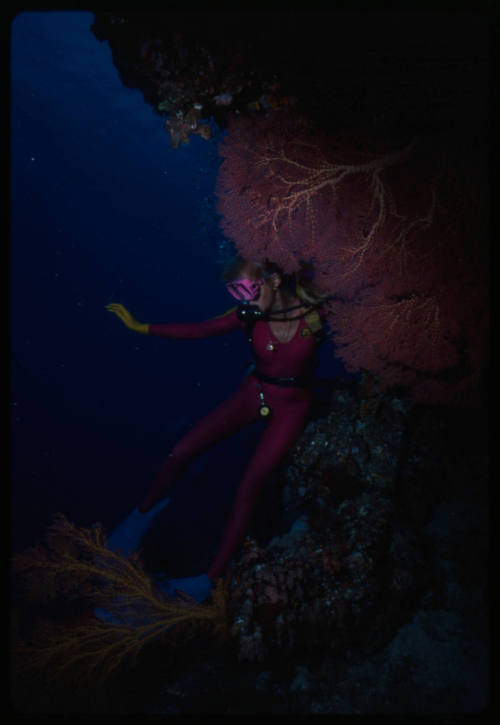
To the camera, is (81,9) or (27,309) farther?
(27,309)

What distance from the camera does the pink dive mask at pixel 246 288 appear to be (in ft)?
11.1

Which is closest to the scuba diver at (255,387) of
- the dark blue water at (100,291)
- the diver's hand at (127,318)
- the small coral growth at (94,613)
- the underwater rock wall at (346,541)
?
the diver's hand at (127,318)

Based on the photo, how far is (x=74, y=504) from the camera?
1174 cm

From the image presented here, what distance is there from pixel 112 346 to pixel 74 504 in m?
51.0

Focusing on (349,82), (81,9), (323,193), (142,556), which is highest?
(81,9)

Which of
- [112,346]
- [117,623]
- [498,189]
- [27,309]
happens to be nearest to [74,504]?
[117,623]

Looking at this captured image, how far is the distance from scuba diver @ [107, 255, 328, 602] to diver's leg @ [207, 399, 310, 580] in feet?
0.03

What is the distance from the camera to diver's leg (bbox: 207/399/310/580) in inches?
137

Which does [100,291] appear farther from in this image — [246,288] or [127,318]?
[246,288]

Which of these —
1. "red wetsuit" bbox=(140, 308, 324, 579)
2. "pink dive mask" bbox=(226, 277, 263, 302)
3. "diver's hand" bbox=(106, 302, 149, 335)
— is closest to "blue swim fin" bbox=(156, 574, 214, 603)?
"red wetsuit" bbox=(140, 308, 324, 579)

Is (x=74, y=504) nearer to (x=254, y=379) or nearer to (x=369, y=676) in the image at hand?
(x=254, y=379)

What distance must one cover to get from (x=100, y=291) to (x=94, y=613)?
65.5m

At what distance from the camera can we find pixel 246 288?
135 inches

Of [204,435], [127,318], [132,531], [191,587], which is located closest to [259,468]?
[204,435]
